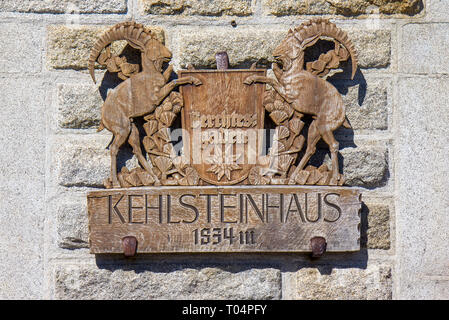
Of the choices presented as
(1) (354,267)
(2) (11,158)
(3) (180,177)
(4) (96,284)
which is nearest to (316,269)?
(1) (354,267)

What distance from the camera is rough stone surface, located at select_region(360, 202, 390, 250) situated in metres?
2.62

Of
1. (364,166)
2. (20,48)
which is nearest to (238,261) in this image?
(364,166)

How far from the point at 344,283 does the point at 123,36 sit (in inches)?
46.6

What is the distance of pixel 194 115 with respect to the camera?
2566mm

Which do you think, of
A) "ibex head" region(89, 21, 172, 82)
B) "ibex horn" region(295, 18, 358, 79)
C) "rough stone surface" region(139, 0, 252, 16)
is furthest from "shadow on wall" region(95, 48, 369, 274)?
"ibex horn" region(295, 18, 358, 79)

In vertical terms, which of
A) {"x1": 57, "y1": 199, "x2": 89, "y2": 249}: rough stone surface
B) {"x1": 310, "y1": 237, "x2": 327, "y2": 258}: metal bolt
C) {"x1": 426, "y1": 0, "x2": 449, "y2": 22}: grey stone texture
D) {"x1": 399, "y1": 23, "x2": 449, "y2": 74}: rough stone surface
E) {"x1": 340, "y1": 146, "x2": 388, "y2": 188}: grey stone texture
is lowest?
{"x1": 310, "y1": 237, "x2": 327, "y2": 258}: metal bolt

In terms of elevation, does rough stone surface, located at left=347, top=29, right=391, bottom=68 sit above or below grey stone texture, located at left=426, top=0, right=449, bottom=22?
below

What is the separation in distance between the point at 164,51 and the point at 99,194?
56 centimetres

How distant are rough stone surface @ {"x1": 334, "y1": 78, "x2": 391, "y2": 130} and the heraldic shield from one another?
334 mm

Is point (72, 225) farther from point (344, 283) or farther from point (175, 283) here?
point (344, 283)

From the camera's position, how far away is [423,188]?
104 inches

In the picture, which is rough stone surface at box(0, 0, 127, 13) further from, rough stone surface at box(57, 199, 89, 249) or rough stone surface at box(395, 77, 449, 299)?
rough stone surface at box(395, 77, 449, 299)

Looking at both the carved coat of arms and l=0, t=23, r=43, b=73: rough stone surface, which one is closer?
the carved coat of arms

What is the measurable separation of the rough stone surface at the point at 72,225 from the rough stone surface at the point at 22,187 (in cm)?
7
